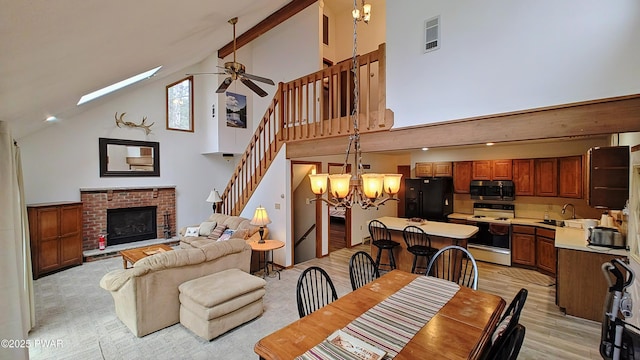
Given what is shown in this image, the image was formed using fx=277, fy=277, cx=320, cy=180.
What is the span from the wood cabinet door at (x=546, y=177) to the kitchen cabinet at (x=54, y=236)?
8.93 m

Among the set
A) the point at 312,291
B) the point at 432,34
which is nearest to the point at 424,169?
the point at 432,34

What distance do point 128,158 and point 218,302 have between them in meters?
5.29

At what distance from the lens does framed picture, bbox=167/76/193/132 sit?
23.6 feet

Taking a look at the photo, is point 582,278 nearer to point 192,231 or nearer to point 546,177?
point 546,177

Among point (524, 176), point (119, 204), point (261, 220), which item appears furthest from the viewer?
point (119, 204)

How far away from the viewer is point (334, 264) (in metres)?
5.60

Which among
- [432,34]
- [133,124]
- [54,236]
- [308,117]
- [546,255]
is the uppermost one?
[432,34]

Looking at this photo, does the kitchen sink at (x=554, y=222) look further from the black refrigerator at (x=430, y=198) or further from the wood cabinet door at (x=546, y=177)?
the black refrigerator at (x=430, y=198)

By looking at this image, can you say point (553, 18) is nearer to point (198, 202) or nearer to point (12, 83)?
point (12, 83)

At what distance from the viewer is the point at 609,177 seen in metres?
2.94

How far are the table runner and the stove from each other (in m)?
3.64

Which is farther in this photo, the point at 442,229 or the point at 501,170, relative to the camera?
the point at 501,170

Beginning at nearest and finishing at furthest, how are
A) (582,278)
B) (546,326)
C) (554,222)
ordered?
1. (546,326)
2. (582,278)
3. (554,222)

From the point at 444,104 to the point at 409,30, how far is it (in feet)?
3.73
